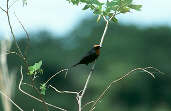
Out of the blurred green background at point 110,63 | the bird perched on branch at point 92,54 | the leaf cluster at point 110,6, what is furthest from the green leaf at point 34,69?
the blurred green background at point 110,63

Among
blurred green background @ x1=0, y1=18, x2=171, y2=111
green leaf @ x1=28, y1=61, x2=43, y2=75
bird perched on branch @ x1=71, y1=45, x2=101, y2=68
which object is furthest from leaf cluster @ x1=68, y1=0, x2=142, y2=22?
blurred green background @ x1=0, y1=18, x2=171, y2=111

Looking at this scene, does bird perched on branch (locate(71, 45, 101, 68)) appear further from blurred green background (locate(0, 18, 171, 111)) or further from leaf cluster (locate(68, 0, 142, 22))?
blurred green background (locate(0, 18, 171, 111))

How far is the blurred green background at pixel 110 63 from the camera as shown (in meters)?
51.5

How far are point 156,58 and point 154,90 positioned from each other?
296 centimetres

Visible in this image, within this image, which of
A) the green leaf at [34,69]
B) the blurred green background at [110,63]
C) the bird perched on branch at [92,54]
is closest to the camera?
the green leaf at [34,69]

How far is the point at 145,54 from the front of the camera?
61625mm

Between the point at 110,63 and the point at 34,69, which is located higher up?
the point at 34,69

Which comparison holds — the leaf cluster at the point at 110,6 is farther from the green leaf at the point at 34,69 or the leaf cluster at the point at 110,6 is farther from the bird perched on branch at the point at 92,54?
the bird perched on branch at the point at 92,54

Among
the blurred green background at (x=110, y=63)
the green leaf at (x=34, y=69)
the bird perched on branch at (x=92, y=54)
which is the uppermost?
the green leaf at (x=34, y=69)

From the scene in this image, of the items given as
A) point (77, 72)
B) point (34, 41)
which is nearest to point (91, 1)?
point (77, 72)

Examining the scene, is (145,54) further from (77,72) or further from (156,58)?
(77,72)

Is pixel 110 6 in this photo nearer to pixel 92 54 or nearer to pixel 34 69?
pixel 34 69

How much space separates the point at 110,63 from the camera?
58969 millimetres

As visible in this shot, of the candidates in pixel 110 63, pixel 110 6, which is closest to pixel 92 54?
pixel 110 6
